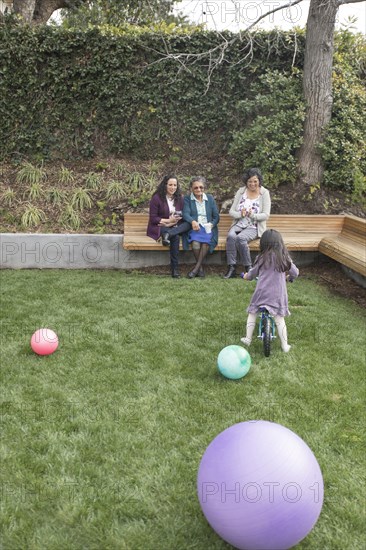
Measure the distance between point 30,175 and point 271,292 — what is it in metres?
6.64

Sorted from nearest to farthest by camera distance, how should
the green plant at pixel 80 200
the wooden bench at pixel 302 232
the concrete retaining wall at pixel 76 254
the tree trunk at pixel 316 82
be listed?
the wooden bench at pixel 302 232 → the concrete retaining wall at pixel 76 254 → the tree trunk at pixel 316 82 → the green plant at pixel 80 200

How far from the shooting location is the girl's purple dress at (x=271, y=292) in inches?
190

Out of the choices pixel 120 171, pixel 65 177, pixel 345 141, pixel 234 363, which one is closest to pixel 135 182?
pixel 120 171

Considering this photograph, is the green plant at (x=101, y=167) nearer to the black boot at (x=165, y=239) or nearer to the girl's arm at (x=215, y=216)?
the black boot at (x=165, y=239)

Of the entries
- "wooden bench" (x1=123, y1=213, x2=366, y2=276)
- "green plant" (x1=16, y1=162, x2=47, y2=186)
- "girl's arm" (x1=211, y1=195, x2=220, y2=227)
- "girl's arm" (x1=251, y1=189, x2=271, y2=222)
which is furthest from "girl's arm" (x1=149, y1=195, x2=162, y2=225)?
"green plant" (x1=16, y1=162, x2=47, y2=186)

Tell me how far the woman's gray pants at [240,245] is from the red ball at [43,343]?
369cm

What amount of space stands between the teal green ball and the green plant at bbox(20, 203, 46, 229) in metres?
5.70

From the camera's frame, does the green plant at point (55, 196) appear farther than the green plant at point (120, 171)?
No

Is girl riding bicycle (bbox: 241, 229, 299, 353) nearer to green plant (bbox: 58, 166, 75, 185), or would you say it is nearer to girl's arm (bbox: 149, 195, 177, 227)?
girl's arm (bbox: 149, 195, 177, 227)

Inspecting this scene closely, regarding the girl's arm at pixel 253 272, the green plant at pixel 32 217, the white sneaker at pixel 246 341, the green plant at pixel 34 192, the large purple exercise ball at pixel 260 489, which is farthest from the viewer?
the green plant at pixel 34 192

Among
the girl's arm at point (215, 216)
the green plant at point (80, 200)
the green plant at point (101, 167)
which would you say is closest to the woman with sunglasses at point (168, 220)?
the girl's arm at point (215, 216)

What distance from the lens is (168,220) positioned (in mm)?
7910

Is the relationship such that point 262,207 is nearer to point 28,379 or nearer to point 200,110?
point 200,110

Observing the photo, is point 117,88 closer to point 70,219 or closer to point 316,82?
point 70,219
